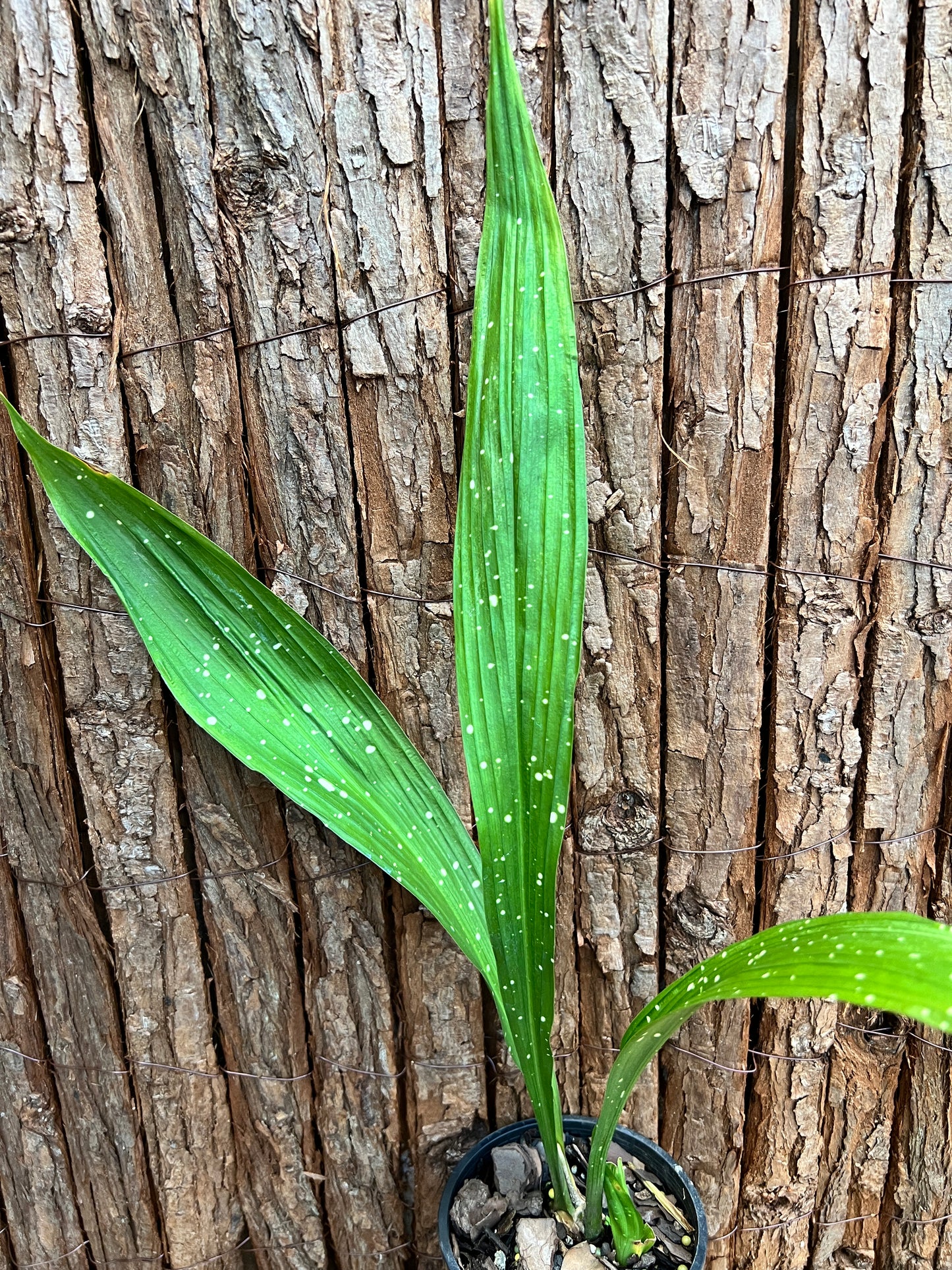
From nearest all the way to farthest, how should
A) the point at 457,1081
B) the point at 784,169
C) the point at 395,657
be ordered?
the point at 784,169
the point at 395,657
the point at 457,1081

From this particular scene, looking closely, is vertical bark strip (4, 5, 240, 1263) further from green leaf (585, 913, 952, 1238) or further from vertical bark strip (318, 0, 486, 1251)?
green leaf (585, 913, 952, 1238)

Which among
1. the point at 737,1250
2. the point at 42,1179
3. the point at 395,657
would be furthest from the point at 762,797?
the point at 42,1179

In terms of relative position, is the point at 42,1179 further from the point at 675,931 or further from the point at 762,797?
the point at 762,797

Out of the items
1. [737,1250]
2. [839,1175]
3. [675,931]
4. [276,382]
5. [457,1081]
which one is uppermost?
[276,382]

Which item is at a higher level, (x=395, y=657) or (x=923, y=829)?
(x=395, y=657)

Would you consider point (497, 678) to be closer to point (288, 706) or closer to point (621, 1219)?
point (288, 706)

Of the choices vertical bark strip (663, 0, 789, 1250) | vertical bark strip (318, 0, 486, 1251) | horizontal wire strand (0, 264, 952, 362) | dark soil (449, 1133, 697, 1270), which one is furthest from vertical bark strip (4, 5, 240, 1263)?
vertical bark strip (663, 0, 789, 1250)
